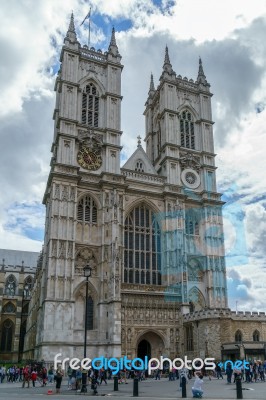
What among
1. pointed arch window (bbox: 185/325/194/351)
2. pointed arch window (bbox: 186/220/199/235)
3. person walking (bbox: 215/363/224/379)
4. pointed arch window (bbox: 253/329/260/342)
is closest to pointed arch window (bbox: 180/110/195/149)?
pointed arch window (bbox: 186/220/199/235)

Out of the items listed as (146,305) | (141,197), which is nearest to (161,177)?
(141,197)

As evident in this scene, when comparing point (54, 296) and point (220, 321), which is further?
point (54, 296)

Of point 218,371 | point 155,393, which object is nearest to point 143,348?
point 218,371

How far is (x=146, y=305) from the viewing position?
38.6 m

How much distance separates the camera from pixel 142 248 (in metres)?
42.9

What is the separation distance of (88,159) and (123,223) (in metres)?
7.89

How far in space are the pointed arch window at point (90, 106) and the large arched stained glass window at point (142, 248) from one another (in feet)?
36.5

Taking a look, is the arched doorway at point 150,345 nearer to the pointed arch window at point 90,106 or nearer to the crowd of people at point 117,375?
the crowd of people at point 117,375

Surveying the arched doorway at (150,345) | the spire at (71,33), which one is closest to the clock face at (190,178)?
the arched doorway at (150,345)

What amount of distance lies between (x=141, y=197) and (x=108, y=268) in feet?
30.4

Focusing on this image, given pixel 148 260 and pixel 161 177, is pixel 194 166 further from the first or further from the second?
pixel 148 260

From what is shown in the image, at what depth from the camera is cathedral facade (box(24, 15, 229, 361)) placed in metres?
37.0

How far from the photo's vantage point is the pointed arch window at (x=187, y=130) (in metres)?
50.3

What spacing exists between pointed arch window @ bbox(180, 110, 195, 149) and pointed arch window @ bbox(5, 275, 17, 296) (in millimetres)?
38829
